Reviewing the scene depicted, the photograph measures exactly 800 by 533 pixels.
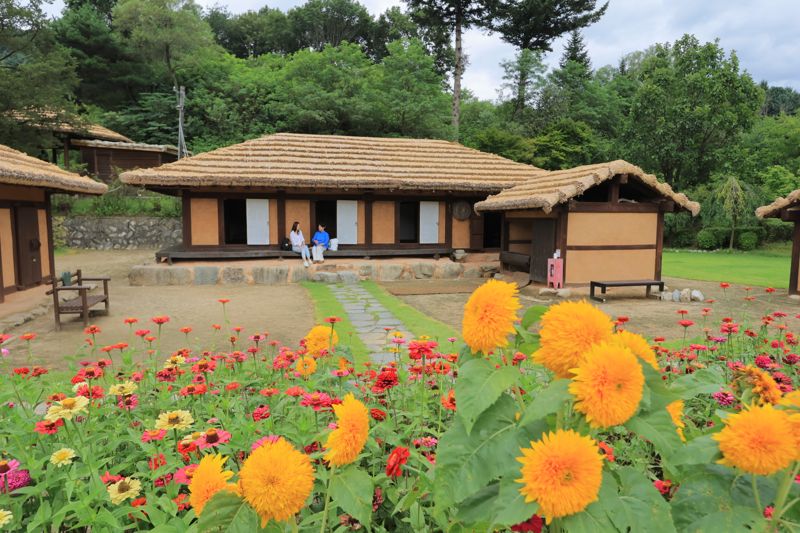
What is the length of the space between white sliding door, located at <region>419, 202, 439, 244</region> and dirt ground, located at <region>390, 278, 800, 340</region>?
10.9 feet

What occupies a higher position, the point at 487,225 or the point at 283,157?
the point at 283,157

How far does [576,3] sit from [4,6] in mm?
29416

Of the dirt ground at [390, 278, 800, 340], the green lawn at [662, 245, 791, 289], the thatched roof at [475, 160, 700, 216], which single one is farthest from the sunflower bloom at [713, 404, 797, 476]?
the green lawn at [662, 245, 791, 289]

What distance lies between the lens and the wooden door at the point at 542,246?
1171cm

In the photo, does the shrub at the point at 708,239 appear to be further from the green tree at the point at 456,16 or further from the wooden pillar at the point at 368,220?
the wooden pillar at the point at 368,220

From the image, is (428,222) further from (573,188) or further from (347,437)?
(347,437)

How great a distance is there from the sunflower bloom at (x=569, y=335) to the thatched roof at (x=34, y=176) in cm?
997

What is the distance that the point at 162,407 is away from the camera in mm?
2713

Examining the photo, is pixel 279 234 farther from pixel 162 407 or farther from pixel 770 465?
pixel 770 465

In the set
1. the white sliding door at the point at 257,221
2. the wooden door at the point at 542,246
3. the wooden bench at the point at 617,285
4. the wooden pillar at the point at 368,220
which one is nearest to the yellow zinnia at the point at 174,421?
the wooden bench at the point at 617,285

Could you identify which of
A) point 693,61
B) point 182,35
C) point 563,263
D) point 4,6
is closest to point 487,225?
point 563,263

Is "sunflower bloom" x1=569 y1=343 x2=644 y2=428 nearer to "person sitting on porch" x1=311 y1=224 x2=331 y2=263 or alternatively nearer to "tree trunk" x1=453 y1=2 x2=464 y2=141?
"person sitting on porch" x1=311 y1=224 x2=331 y2=263

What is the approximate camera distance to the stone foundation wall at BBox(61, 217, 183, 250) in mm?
20391

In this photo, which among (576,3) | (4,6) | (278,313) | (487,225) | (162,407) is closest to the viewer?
(162,407)
